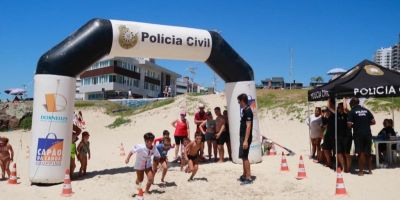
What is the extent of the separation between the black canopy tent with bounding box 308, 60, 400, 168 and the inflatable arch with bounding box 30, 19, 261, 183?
9.08 feet

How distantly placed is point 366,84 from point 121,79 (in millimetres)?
46752

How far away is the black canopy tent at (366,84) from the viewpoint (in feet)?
33.9

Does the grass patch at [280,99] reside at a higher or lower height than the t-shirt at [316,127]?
higher

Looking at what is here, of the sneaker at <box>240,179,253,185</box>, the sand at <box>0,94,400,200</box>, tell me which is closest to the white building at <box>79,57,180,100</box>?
the sand at <box>0,94,400,200</box>

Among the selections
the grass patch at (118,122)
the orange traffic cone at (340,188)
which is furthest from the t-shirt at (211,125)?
the grass patch at (118,122)

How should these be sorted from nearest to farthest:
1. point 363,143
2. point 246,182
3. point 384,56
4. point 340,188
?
point 340,188, point 246,182, point 363,143, point 384,56

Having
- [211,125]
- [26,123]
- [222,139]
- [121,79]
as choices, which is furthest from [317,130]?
[121,79]

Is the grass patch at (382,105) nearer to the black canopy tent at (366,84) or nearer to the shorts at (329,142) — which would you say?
the black canopy tent at (366,84)

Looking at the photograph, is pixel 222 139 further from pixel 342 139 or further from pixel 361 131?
pixel 361 131

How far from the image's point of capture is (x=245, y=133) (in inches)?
363

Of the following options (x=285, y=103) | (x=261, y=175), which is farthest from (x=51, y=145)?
(x=285, y=103)

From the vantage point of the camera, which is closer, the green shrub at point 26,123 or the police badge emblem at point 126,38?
the police badge emblem at point 126,38

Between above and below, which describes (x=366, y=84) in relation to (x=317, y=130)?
above

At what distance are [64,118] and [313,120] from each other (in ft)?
22.2
